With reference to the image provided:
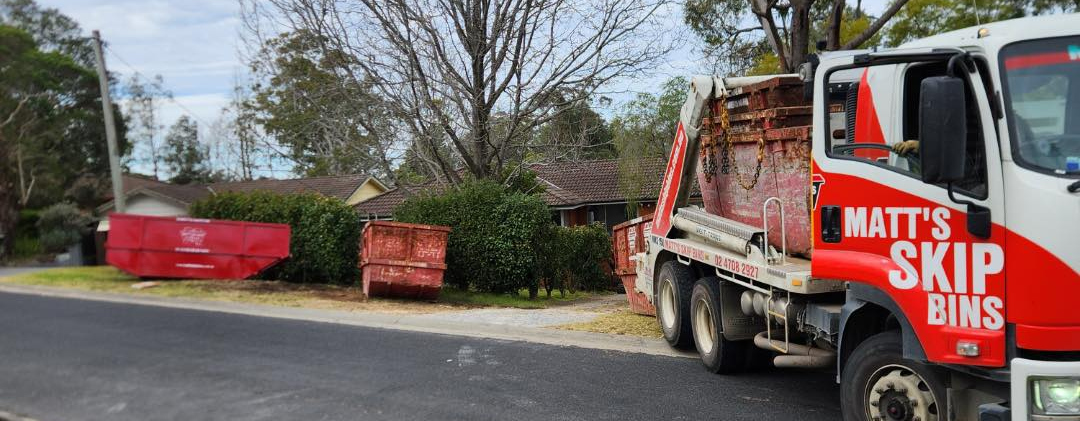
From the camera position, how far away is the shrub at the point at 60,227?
31.5 metres

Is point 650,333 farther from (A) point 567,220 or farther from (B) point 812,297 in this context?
(A) point 567,220

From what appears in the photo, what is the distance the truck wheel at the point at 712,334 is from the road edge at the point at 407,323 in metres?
0.80

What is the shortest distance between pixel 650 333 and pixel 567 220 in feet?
80.4

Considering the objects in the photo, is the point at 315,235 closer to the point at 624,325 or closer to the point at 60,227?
the point at 624,325

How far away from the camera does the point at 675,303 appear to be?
8.61 m

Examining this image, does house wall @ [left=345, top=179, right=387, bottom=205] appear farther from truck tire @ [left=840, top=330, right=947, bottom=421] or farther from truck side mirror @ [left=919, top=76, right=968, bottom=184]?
truck side mirror @ [left=919, top=76, right=968, bottom=184]

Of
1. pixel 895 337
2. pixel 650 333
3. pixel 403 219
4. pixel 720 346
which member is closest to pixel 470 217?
pixel 403 219

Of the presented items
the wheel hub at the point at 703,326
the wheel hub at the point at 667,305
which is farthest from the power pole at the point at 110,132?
the wheel hub at the point at 703,326

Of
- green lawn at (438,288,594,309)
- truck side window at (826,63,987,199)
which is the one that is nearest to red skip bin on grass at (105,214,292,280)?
green lawn at (438,288,594,309)

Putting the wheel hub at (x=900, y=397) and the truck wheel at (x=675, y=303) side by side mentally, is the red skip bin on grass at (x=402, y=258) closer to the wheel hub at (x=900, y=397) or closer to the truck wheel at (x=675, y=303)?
the truck wheel at (x=675, y=303)

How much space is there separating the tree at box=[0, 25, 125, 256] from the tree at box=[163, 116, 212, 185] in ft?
43.7

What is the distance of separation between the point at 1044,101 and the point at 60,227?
36888 millimetres

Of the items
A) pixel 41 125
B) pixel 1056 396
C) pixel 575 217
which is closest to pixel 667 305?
pixel 1056 396

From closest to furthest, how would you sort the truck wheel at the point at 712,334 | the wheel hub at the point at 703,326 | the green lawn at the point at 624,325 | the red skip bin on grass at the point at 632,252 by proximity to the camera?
the truck wheel at the point at 712,334 → the wheel hub at the point at 703,326 → the green lawn at the point at 624,325 → the red skip bin on grass at the point at 632,252
